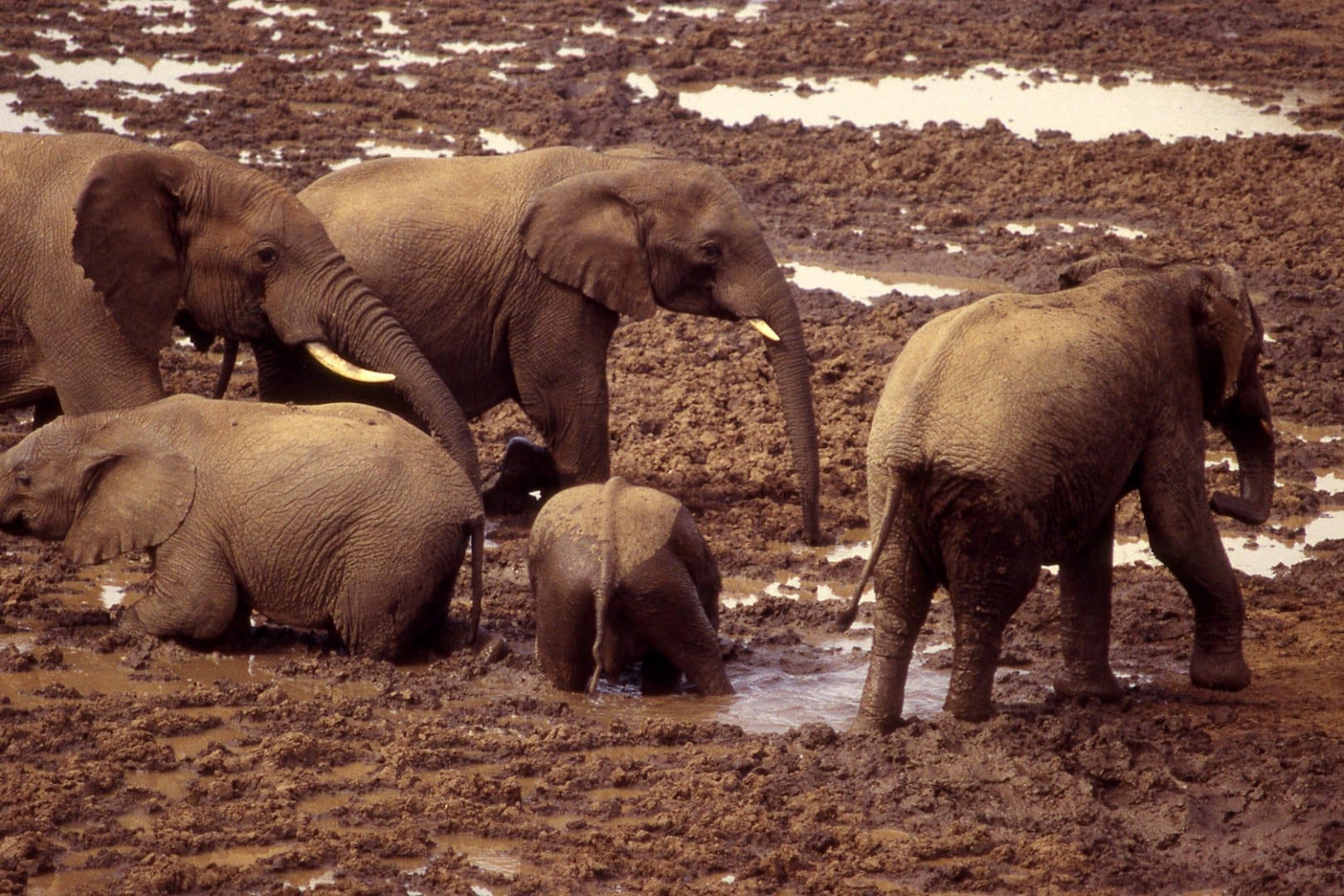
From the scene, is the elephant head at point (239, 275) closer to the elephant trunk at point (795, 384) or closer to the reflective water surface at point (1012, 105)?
the elephant trunk at point (795, 384)

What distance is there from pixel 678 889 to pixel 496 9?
596 inches

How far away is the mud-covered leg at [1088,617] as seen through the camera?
741 cm

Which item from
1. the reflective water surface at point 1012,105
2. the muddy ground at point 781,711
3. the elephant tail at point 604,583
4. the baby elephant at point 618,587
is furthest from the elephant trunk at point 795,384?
the reflective water surface at point 1012,105

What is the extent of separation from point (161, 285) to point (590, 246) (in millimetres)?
2088

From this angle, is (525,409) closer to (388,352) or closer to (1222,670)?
(388,352)

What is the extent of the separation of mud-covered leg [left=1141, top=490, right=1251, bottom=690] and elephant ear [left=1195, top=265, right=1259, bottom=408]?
0.54 m

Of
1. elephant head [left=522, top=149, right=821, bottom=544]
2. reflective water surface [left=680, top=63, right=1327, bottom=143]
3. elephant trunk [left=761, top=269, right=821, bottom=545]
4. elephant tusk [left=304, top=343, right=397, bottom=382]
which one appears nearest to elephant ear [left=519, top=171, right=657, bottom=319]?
elephant head [left=522, top=149, right=821, bottom=544]

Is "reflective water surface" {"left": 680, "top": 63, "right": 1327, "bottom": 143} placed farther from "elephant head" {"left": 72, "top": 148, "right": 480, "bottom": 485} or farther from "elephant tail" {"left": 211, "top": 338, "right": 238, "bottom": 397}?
"elephant head" {"left": 72, "top": 148, "right": 480, "bottom": 485}

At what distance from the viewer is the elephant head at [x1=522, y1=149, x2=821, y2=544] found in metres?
9.65

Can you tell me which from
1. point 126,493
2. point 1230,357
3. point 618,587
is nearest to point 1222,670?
point 1230,357

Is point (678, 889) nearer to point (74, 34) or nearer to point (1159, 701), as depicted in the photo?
point (1159, 701)

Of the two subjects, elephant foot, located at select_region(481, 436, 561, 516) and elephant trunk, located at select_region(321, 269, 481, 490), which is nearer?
elephant trunk, located at select_region(321, 269, 481, 490)

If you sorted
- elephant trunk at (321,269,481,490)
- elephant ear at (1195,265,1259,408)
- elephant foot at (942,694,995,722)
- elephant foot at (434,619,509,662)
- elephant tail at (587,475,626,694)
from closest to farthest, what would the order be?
1. elephant foot at (942,694,995,722)
2. elephant tail at (587,475,626,694)
3. elephant ear at (1195,265,1259,408)
4. elephant foot at (434,619,509,662)
5. elephant trunk at (321,269,481,490)

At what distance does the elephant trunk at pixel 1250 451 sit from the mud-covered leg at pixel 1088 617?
0.61 metres
